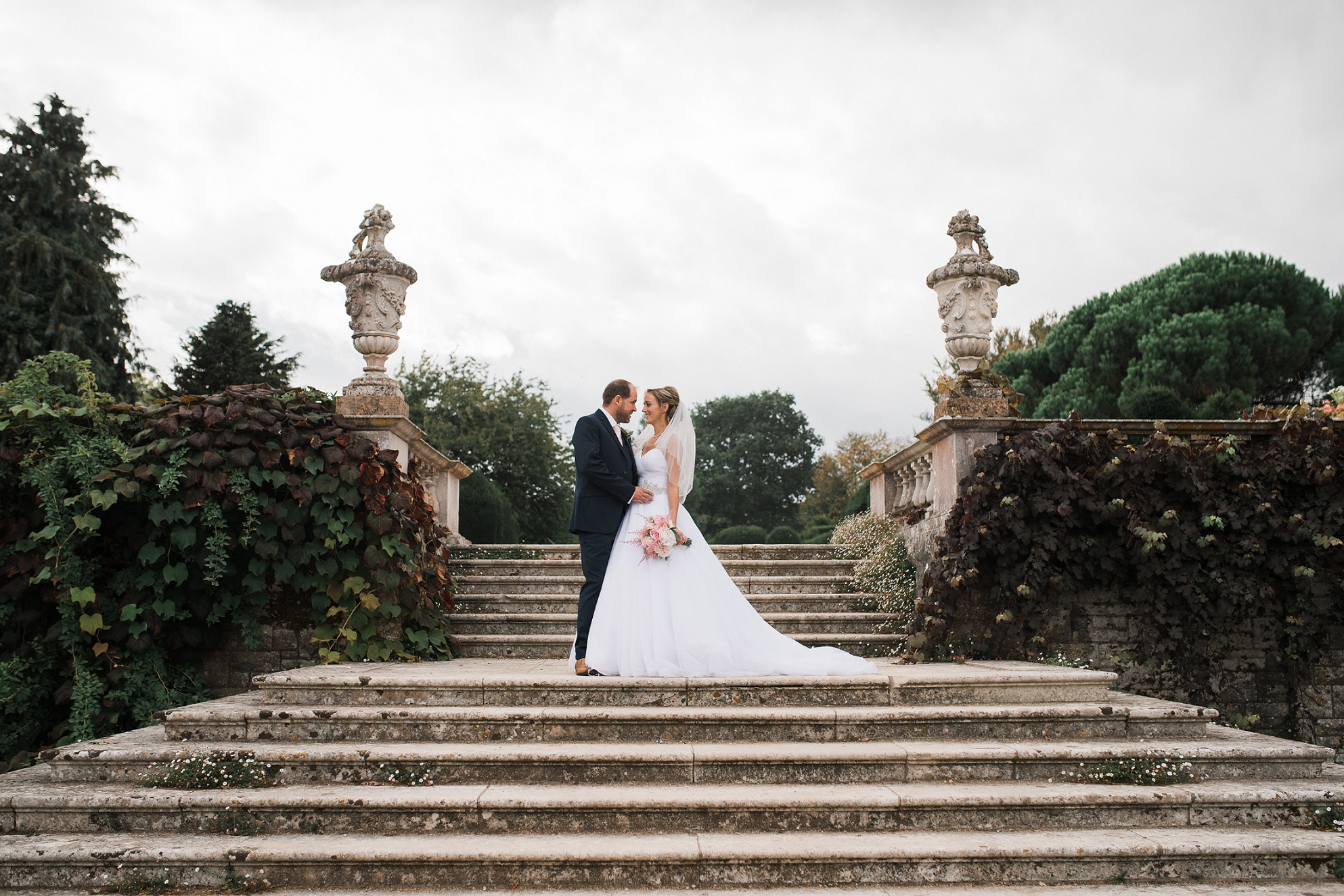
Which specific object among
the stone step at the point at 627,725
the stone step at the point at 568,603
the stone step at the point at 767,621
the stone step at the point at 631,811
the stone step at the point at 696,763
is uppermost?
the stone step at the point at 568,603

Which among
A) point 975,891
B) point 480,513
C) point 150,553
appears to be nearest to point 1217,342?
point 480,513

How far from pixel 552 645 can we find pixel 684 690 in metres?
2.35

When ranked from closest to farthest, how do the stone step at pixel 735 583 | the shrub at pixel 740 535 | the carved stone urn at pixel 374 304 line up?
the carved stone urn at pixel 374 304
the stone step at pixel 735 583
the shrub at pixel 740 535

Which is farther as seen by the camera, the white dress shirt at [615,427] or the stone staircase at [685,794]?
the white dress shirt at [615,427]

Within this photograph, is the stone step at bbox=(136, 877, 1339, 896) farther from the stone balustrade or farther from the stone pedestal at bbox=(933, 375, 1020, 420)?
the stone pedestal at bbox=(933, 375, 1020, 420)

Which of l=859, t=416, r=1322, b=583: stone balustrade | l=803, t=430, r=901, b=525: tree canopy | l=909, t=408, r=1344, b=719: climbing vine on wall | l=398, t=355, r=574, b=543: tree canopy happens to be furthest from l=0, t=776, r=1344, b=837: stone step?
→ l=803, t=430, r=901, b=525: tree canopy

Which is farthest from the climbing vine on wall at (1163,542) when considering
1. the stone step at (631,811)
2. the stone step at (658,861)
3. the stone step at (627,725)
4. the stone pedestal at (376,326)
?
the stone pedestal at (376,326)

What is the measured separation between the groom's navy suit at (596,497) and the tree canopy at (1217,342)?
49.0 feet

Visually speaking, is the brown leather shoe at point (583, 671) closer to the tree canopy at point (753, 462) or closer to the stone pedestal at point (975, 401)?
the stone pedestal at point (975, 401)

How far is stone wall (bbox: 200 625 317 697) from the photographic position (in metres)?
6.29

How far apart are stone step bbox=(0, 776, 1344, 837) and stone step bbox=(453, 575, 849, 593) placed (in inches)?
153

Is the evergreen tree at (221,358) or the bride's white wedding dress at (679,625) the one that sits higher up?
the evergreen tree at (221,358)

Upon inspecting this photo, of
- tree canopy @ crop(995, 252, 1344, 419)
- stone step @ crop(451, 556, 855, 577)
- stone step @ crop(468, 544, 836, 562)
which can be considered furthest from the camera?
tree canopy @ crop(995, 252, 1344, 419)

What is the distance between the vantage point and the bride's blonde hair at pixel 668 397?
5.39 m
